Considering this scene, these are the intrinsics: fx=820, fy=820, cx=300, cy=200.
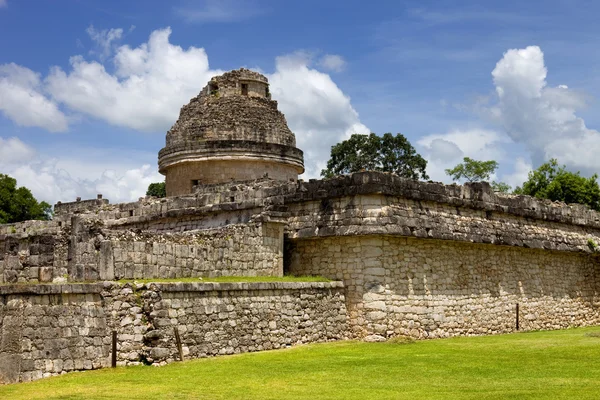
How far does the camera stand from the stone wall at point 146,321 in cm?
1292

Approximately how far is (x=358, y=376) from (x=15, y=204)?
46.2 meters

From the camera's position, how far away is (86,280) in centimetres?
1552

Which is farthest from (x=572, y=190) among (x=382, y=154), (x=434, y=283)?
(x=434, y=283)

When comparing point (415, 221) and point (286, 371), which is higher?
point (415, 221)

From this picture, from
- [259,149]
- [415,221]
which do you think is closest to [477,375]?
[415,221]

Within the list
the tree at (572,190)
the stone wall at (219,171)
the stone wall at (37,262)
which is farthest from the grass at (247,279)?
the tree at (572,190)

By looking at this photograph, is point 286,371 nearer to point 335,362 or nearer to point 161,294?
point 335,362

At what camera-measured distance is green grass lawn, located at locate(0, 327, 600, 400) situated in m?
11.6

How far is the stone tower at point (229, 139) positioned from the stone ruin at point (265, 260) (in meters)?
0.05

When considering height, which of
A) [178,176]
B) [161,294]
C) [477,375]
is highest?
[178,176]

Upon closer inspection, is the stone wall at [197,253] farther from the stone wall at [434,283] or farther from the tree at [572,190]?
the tree at [572,190]

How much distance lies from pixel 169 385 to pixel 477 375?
16.5 ft

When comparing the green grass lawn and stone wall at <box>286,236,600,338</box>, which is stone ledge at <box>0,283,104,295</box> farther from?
stone wall at <box>286,236,600,338</box>

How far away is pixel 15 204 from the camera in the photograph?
181ft
